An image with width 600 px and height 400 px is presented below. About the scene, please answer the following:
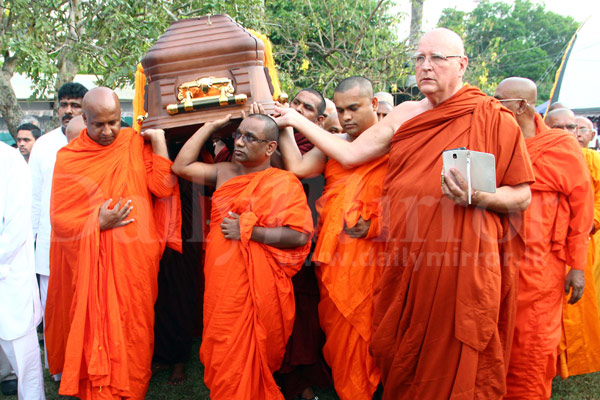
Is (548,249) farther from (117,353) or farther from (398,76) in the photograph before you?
(398,76)

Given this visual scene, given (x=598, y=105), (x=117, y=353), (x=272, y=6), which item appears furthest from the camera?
(x=598, y=105)

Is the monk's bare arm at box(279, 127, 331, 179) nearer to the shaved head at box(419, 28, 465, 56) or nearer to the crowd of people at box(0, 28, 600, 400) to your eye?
the crowd of people at box(0, 28, 600, 400)

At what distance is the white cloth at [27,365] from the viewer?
3.25 meters

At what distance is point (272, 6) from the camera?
9.79 meters

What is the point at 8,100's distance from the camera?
7496mm

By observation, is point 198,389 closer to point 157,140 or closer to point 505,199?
point 157,140

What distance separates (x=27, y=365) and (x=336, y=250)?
83.3 inches

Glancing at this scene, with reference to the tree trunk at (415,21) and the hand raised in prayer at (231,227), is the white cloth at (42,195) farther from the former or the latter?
the tree trunk at (415,21)

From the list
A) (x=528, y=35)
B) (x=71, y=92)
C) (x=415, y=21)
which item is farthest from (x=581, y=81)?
(x=528, y=35)

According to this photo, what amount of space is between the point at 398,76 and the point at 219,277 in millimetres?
6204

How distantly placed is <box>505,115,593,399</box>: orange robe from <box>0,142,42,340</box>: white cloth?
123 inches

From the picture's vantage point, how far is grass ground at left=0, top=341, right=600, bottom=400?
379 cm

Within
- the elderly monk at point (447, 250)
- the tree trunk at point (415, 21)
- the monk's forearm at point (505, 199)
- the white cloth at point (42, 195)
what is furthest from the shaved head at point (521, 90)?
the tree trunk at point (415, 21)

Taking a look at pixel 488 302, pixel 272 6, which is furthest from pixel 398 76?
pixel 488 302
